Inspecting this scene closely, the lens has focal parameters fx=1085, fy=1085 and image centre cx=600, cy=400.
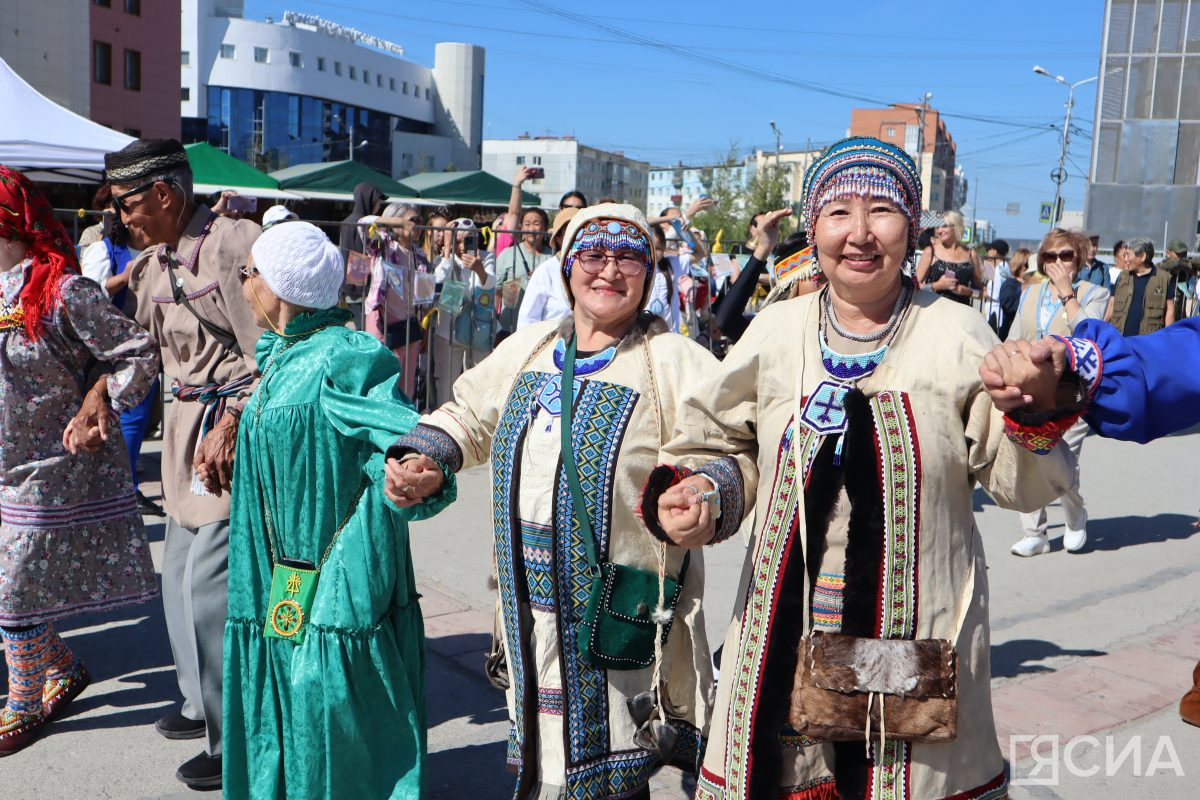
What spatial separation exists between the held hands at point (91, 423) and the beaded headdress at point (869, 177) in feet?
9.20

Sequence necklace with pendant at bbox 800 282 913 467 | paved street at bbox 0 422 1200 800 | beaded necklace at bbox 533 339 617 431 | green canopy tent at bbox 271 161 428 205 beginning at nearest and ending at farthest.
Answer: necklace with pendant at bbox 800 282 913 467 < beaded necklace at bbox 533 339 617 431 < paved street at bbox 0 422 1200 800 < green canopy tent at bbox 271 161 428 205

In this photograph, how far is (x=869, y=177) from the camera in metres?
2.30

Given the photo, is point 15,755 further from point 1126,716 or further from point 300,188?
point 300,188

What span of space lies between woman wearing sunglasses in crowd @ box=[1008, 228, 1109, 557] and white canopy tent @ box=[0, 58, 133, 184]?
23.9ft

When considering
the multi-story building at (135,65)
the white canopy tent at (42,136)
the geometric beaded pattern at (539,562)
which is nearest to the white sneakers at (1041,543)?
the geometric beaded pattern at (539,562)

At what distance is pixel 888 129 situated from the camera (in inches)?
4237

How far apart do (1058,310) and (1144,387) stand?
5.32 m

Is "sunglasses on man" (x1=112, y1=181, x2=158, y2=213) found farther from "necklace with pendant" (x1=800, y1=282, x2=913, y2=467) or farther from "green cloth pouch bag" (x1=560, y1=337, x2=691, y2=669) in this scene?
"necklace with pendant" (x1=800, y1=282, x2=913, y2=467)

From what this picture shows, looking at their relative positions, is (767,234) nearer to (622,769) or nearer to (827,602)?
(622,769)

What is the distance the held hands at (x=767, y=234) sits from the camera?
5254mm

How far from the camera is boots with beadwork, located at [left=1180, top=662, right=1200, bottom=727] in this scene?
4273mm

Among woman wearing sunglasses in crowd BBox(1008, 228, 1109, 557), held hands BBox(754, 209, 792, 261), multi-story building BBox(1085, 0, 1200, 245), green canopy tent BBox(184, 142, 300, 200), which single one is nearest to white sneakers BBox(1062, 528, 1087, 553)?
woman wearing sunglasses in crowd BBox(1008, 228, 1109, 557)

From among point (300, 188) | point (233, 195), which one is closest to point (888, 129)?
point (300, 188)

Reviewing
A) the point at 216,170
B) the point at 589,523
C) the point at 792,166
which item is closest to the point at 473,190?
the point at 216,170
